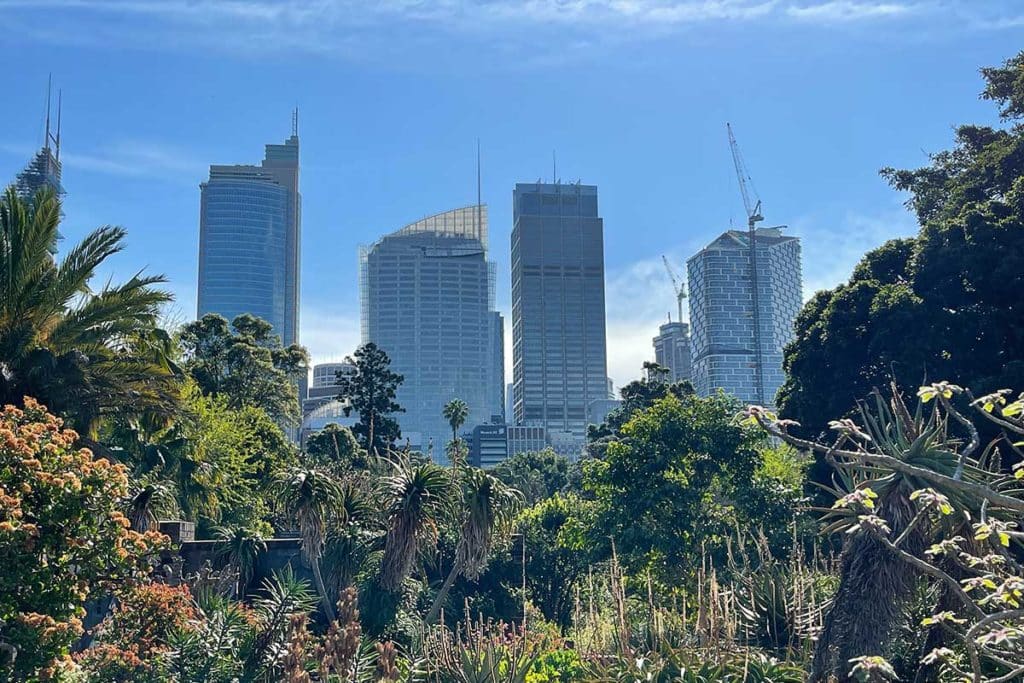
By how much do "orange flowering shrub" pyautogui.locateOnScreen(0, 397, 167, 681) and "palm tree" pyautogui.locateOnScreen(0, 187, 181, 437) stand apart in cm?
486

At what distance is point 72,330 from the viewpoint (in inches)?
619

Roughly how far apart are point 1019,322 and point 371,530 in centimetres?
1399

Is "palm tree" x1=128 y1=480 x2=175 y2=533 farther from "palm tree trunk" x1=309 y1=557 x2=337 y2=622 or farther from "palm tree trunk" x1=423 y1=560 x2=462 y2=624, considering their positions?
"palm tree trunk" x1=423 y1=560 x2=462 y2=624

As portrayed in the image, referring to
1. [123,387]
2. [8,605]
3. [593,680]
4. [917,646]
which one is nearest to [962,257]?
[917,646]

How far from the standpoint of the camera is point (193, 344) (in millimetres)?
40906

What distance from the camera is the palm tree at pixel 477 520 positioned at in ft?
61.4

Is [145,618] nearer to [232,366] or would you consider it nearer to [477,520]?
[477,520]

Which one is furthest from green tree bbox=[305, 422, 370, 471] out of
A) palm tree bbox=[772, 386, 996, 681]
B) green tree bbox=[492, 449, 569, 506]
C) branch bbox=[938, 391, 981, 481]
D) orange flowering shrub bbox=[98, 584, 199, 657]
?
branch bbox=[938, 391, 981, 481]

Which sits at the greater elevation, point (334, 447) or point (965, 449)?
point (334, 447)

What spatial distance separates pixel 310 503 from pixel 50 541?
→ 8613 millimetres

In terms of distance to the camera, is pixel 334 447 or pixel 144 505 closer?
pixel 144 505

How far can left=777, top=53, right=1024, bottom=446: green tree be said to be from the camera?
19.1 m

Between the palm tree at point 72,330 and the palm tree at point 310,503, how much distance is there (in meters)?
2.73

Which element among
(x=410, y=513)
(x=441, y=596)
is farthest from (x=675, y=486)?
(x=410, y=513)
